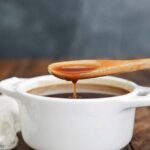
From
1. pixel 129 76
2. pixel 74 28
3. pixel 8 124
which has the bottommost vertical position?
pixel 74 28

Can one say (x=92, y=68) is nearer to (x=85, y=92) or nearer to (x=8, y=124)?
(x=85, y=92)

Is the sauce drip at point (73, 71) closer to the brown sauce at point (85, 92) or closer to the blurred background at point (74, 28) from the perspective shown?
the brown sauce at point (85, 92)

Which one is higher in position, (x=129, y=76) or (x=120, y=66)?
(x=120, y=66)

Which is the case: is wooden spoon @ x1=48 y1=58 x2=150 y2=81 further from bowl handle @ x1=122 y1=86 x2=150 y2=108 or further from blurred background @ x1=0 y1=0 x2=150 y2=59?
blurred background @ x1=0 y1=0 x2=150 y2=59

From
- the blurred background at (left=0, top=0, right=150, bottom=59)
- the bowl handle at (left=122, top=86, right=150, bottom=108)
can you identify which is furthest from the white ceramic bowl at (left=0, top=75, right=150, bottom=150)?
the blurred background at (left=0, top=0, right=150, bottom=59)

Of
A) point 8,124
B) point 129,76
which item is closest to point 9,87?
point 8,124

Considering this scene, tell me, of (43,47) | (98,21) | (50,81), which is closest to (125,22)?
(98,21)
